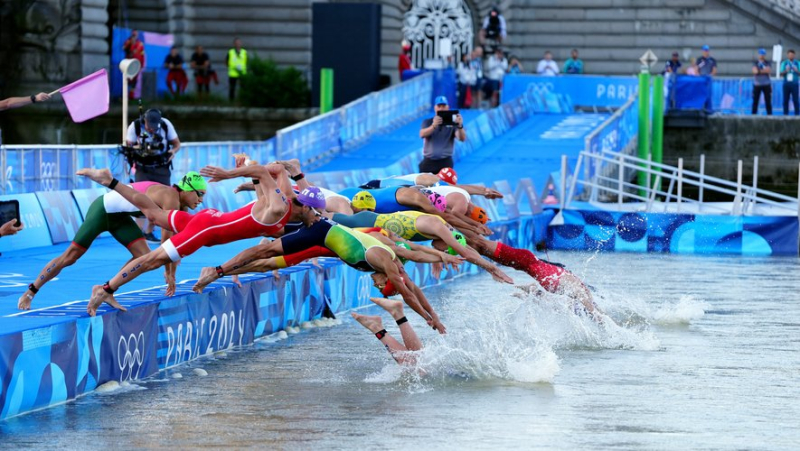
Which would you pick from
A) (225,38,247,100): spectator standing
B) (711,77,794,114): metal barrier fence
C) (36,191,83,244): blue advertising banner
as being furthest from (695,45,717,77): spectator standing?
(36,191,83,244): blue advertising banner

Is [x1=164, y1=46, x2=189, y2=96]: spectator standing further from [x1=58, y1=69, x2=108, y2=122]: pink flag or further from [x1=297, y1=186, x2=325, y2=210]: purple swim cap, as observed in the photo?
[x1=297, y1=186, x2=325, y2=210]: purple swim cap

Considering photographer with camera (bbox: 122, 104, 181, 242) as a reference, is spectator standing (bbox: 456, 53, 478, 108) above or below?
above

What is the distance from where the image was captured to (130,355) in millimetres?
13023

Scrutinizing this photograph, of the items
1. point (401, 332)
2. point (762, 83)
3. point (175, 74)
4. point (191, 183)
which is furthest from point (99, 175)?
point (762, 83)

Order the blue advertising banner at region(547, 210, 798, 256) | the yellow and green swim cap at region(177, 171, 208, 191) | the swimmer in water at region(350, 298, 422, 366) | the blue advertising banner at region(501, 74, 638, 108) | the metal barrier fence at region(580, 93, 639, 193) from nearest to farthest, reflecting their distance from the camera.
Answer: the swimmer in water at region(350, 298, 422, 366) → the yellow and green swim cap at region(177, 171, 208, 191) → the blue advertising banner at region(547, 210, 798, 256) → the metal barrier fence at region(580, 93, 639, 193) → the blue advertising banner at region(501, 74, 638, 108)

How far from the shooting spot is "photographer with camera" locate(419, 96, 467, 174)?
22406 mm

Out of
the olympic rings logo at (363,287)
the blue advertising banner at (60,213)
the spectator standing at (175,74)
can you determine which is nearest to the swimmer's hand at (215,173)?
the olympic rings logo at (363,287)

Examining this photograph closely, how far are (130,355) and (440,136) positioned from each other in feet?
34.0

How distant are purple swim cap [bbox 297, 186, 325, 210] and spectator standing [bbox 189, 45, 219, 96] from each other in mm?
28494

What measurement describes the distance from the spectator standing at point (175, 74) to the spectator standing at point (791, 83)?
1677 cm

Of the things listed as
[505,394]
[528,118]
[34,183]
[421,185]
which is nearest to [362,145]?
[528,118]

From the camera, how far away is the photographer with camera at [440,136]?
22.4m

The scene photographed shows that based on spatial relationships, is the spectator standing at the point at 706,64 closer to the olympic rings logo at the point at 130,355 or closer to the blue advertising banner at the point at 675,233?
the blue advertising banner at the point at 675,233

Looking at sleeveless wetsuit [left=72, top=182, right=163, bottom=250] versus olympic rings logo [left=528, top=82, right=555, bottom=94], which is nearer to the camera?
sleeveless wetsuit [left=72, top=182, right=163, bottom=250]
